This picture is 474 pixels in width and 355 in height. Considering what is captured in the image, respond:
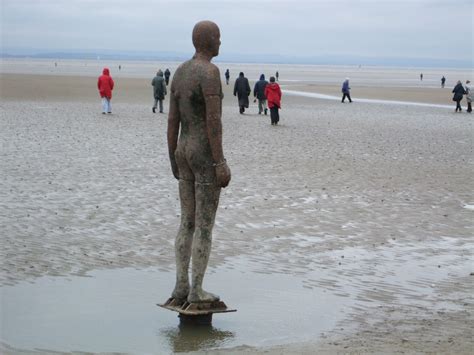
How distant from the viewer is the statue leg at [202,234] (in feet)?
22.7

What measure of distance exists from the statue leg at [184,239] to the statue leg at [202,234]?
0.13 meters

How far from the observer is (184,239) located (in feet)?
23.4

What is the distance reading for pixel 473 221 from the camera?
38.8 ft

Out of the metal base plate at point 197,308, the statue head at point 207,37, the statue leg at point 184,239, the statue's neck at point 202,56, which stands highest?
the statue head at point 207,37

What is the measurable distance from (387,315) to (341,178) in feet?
27.8

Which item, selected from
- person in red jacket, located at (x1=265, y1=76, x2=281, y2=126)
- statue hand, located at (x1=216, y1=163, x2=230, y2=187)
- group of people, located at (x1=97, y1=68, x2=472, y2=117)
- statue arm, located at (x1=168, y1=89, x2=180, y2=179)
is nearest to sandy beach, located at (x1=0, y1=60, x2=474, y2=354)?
statue hand, located at (x1=216, y1=163, x2=230, y2=187)

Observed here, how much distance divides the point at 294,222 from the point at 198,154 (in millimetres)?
4684

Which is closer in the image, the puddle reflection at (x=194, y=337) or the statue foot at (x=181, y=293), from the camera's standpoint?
the puddle reflection at (x=194, y=337)

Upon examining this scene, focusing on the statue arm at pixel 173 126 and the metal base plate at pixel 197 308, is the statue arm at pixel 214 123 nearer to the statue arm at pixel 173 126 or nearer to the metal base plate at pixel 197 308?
the statue arm at pixel 173 126

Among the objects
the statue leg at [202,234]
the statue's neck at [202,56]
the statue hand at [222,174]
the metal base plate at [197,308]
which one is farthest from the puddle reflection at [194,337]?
the statue's neck at [202,56]

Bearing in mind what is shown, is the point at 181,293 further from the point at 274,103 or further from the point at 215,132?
the point at 274,103

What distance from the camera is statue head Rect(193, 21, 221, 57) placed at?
7.00 m

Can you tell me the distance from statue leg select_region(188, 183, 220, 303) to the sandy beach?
768 mm

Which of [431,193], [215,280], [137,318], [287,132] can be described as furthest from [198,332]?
[287,132]
